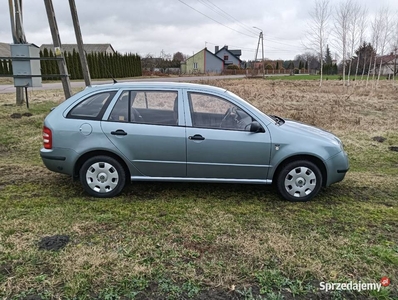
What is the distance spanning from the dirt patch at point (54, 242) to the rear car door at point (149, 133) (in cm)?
140

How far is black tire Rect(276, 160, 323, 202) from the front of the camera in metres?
4.38

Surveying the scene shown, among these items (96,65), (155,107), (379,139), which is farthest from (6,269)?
(96,65)

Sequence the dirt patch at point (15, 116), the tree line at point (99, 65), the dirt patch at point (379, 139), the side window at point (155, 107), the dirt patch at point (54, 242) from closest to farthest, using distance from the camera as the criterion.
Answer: the dirt patch at point (54, 242)
the side window at point (155, 107)
the dirt patch at point (379, 139)
the dirt patch at point (15, 116)
the tree line at point (99, 65)

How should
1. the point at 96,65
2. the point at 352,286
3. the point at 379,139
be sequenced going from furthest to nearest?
1. the point at 96,65
2. the point at 379,139
3. the point at 352,286

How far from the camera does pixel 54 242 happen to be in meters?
3.23

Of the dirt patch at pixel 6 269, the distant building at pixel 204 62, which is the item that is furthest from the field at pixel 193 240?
the distant building at pixel 204 62

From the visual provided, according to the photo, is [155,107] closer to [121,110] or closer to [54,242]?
[121,110]

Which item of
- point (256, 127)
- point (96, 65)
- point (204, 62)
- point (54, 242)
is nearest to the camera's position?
point (54, 242)

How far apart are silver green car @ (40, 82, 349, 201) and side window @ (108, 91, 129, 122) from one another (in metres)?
0.01

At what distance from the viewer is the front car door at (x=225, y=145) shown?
169 inches

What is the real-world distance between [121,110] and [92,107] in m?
0.41

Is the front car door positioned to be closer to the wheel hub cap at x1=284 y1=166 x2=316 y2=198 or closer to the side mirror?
the side mirror

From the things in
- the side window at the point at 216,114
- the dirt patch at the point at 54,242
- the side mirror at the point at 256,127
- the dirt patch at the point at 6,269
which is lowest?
the dirt patch at the point at 6,269

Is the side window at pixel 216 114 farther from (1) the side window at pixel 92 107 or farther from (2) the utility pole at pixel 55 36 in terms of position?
(2) the utility pole at pixel 55 36
